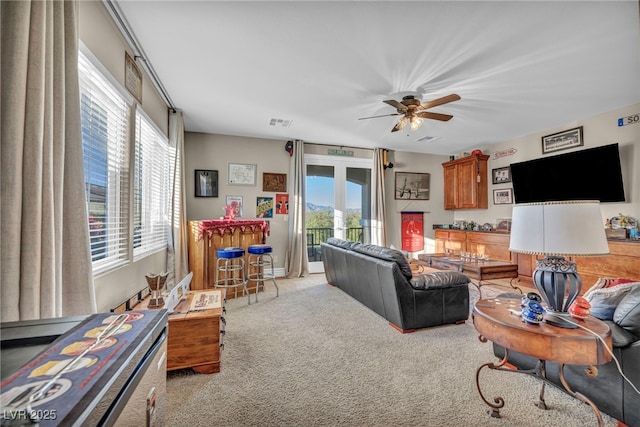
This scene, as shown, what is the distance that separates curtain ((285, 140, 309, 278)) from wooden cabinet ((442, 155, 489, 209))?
11.5 feet

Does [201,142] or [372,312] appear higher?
[201,142]

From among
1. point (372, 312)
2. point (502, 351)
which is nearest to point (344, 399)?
point (502, 351)

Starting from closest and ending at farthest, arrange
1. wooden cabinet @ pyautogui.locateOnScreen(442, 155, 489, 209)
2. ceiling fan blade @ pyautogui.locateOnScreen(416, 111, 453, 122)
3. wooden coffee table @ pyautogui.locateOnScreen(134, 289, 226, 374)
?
Answer: wooden coffee table @ pyautogui.locateOnScreen(134, 289, 226, 374), ceiling fan blade @ pyautogui.locateOnScreen(416, 111, 453, 122), wooden cabinet @ pyautogui.locateOnScreen(442, 155, 489, 209)

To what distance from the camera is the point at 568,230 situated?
132 centimetres

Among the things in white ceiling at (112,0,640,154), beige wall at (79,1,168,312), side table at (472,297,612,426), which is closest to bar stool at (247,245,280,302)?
beige wall at (79,1,168,312)

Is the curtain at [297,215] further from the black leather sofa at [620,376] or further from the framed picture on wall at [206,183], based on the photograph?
the black leather sofa at [620,376]

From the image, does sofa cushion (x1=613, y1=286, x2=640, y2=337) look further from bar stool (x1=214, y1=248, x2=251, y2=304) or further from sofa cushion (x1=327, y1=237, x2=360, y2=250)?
bar stool (x1=214, y1=248, x2=251, y2=304)

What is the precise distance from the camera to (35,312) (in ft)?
3.21

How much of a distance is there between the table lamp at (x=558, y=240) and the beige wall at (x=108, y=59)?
8.92 feet

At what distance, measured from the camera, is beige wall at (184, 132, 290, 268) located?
15.6 ft

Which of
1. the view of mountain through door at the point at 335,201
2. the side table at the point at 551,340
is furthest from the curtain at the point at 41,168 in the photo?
the view of mountain through door at the point at 335,201

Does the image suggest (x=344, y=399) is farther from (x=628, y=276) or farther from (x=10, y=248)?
(x=628, y=276)

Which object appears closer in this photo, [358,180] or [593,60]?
[593,60]

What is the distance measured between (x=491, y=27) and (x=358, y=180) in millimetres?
3819
